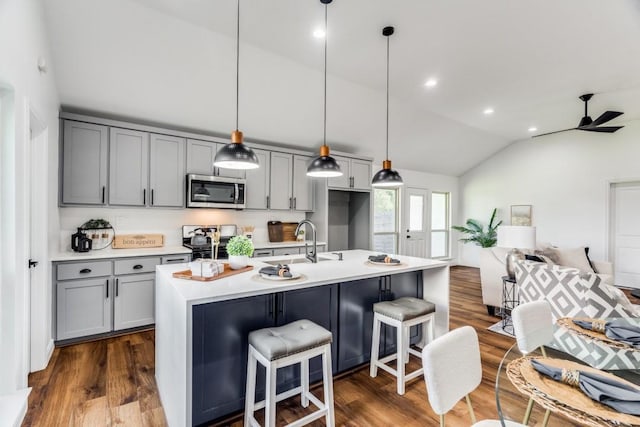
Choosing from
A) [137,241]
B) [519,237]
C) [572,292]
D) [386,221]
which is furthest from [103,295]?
[386,221]

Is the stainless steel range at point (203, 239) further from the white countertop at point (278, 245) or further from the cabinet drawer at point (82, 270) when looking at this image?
the cabinet drawer at point (82, 270)

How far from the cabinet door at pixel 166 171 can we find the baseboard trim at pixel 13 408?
2.22 m

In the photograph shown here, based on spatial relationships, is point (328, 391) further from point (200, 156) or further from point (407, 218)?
point (407, 218)

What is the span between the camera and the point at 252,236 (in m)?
4.74

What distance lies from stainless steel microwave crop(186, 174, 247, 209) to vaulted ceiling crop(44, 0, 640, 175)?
72 cm

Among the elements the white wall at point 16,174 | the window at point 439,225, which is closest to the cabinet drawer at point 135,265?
the white wall at point 16,174

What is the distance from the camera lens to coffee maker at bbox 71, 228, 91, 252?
3275mm

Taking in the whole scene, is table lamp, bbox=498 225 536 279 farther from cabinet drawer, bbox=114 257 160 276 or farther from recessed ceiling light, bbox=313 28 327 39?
cabinet drawer, bbox=114 257 160 276

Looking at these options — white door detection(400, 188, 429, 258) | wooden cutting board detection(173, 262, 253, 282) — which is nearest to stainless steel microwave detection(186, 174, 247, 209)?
wooden cutting board detection(173, 262, 253, 282)

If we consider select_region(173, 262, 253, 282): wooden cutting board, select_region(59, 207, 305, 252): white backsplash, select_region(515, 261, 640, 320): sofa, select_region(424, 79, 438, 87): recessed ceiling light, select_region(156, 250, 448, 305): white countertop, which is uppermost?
select_region(424, 79, 438, 87): recessed ceiling light

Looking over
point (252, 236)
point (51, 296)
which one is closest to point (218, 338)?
point (51, 296)

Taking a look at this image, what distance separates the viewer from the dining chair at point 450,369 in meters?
1.13

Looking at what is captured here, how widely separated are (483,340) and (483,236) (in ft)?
14.9

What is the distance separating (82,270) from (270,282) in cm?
226
